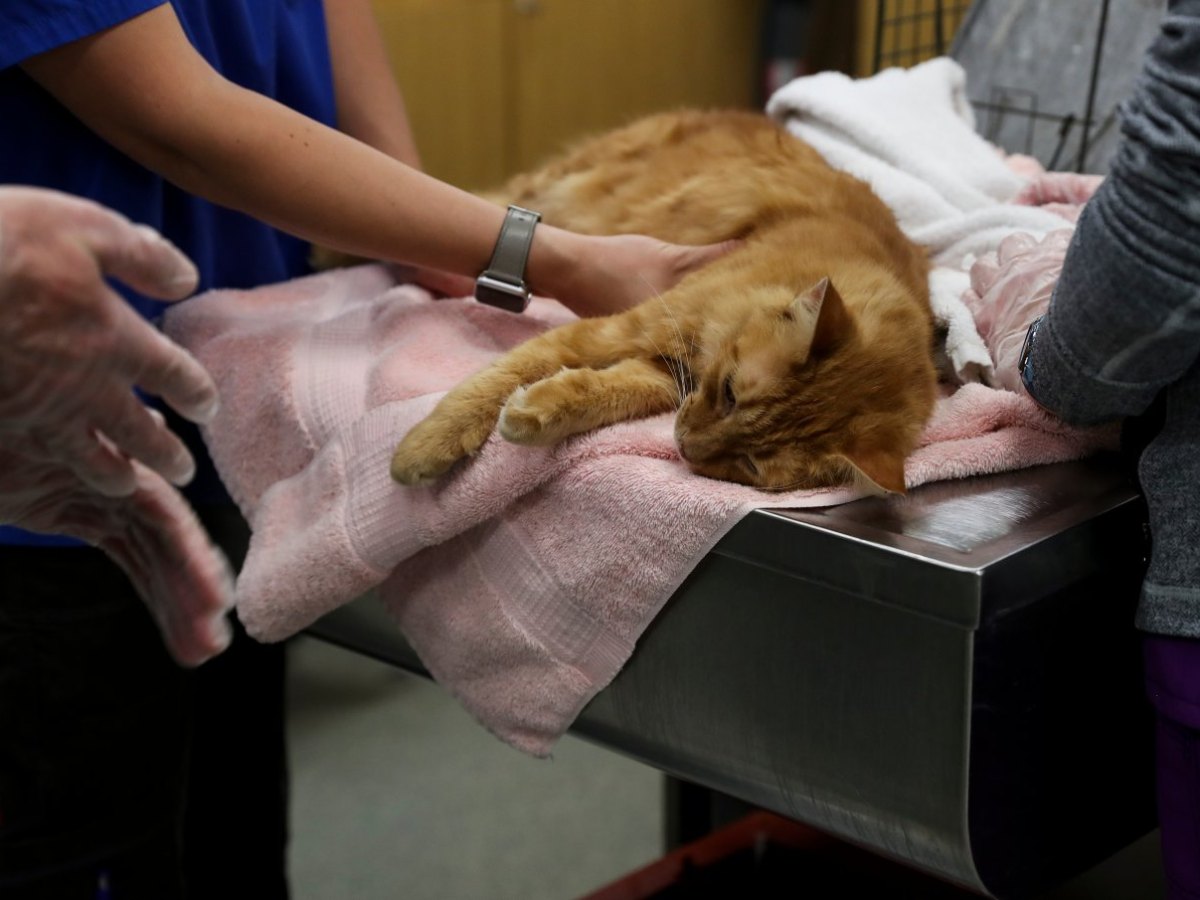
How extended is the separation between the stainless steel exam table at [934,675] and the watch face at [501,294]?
1.27 ft

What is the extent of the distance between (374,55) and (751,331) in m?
0.60

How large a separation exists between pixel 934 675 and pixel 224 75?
0.88 meters

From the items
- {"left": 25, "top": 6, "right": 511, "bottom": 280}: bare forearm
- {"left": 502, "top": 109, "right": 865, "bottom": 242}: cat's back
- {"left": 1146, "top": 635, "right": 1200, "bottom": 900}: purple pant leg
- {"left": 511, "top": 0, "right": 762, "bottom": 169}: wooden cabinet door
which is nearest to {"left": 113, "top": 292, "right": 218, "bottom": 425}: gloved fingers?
{"left": 25, "top": 6, "right": 511, "bottom": 280}: bare forearm

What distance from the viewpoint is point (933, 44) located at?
194cm

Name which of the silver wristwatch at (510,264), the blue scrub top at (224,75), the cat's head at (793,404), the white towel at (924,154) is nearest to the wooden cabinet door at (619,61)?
the white towel at (924,154)

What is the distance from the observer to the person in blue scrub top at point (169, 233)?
108 cm

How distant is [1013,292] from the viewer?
3.76 feet

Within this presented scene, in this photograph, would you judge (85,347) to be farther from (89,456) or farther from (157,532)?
(157,532)

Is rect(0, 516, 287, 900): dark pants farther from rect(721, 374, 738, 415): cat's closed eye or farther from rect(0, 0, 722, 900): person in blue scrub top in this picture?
rect(721, 374, 738, 415): cat's closed eye

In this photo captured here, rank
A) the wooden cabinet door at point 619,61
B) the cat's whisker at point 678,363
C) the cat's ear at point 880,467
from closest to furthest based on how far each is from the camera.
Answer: the cat's ear at point 880,467 → the cat's whisker at point 678,363 → the wooden cabinet door at point 619,61

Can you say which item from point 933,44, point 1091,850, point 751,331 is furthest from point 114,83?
point 933,44

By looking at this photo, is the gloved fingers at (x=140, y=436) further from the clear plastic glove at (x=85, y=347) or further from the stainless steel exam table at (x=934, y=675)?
the stainless steel exam table at (x=934, y=675)

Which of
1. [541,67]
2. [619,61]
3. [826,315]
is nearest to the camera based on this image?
[826,315]

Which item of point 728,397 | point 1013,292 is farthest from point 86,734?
point 1013,292
